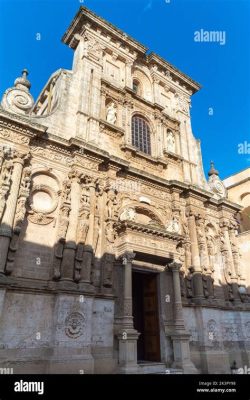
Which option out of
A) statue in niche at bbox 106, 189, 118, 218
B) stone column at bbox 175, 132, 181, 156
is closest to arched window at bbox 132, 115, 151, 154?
stone column at bbox 175, 132, 181, 156

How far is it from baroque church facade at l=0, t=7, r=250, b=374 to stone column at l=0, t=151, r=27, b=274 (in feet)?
0.11

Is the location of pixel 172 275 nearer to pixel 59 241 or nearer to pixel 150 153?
pixel 59 241

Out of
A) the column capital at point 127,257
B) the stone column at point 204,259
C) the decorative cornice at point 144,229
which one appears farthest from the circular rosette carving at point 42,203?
the stone column at point 204,259

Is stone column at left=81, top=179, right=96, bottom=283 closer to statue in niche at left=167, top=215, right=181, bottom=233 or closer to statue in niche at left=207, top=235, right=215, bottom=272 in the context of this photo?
statue in niche at left=167, top=215, right=181, bottom=233

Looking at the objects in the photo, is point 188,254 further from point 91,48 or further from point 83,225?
point 91,48

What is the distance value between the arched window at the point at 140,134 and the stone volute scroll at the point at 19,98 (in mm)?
5434

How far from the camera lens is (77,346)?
8898 millimetres

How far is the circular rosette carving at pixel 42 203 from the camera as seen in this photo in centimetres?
1021

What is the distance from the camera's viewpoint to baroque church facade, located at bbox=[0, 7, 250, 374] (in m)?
9.07

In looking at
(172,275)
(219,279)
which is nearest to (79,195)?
(172,275)

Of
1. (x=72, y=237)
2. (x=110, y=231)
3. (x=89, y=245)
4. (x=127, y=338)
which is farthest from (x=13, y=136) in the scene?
(x=127, y=338)
